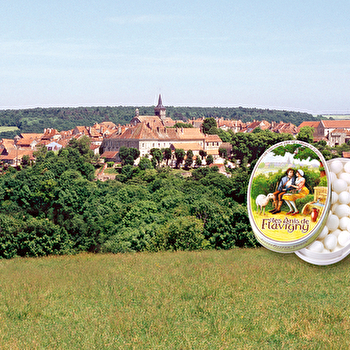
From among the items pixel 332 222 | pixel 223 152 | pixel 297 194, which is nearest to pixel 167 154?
pixel 223 152

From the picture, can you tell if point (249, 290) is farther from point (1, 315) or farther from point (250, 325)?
point (1, 315)

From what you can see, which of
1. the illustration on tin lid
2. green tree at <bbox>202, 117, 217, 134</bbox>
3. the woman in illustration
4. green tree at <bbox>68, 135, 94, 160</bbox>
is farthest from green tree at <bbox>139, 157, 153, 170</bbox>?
the woman in illustration

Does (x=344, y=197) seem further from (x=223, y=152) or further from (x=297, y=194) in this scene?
(x=223, y=152)

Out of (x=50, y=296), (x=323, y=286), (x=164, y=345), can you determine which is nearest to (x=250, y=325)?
(x=164, y=345)

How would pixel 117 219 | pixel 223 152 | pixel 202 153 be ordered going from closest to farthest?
1. pixel 117 219
2. pixel 202 153
3. pixel 223 152

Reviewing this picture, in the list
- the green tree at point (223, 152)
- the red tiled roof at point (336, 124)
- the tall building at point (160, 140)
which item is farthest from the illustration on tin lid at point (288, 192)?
the red tiled roof at point (336, 124)

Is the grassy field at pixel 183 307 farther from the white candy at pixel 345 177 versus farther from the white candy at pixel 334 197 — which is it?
the white candy at pixel 345 177

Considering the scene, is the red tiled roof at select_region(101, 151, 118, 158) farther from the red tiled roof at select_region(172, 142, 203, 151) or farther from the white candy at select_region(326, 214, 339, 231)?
the white candy at select_region(326, 214, 339, 231)
